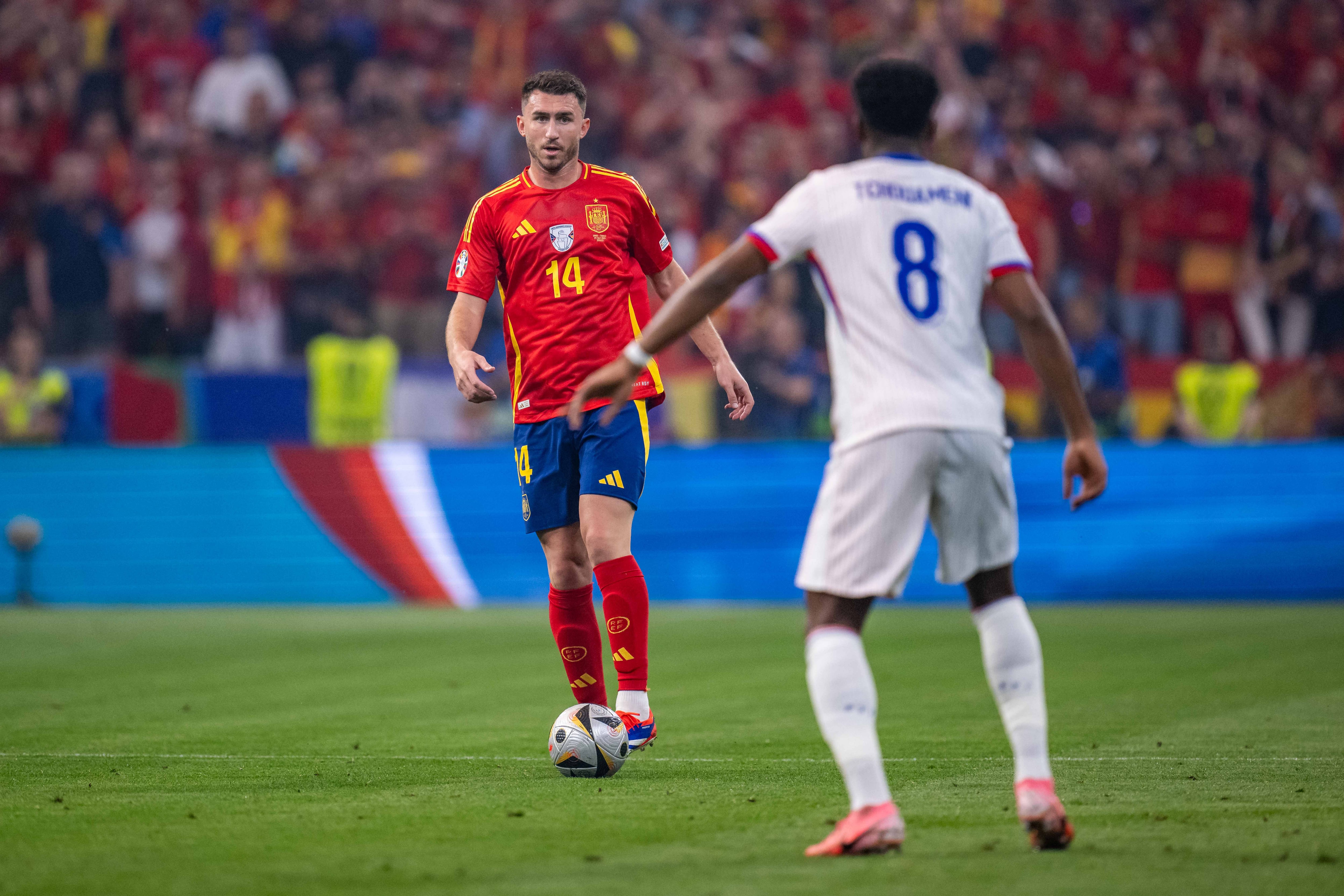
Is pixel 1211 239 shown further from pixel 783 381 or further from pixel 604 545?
pixel 604 545

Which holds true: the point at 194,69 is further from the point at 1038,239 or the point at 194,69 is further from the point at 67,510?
the point at 1038,239

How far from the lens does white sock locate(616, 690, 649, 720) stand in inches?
249

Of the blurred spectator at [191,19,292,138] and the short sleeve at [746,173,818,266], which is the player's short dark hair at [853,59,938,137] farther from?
the blurred spectator at [191,19,292,138]

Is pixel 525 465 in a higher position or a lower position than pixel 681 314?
lower

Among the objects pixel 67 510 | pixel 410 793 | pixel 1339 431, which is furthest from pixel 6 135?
pixel 410 793

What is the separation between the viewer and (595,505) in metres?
6.25

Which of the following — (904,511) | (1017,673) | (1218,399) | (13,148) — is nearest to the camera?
(904,511)

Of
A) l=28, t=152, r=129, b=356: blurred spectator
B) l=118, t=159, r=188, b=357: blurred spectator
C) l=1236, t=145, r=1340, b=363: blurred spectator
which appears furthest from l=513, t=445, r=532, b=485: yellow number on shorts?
l=28, t=152, r=129, b=356: blurred spectator

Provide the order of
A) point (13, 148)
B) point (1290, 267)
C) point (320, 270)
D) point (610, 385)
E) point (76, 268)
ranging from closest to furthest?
point (610, 385)
point (1290, 267)
point (320, 270)
point (76, 268)
point (13, 148)

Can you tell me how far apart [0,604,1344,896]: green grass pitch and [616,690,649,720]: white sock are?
185 millimetres

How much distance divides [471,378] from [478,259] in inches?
28.8

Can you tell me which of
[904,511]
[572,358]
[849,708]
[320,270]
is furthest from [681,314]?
[320,270]

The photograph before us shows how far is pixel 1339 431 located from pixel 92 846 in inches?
543

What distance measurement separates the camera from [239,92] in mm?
20219
